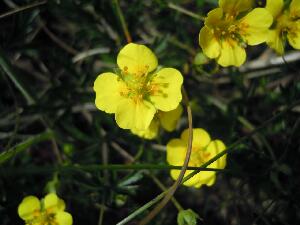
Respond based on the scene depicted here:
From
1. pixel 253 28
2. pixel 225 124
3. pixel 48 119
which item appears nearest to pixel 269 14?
pixel 253 28

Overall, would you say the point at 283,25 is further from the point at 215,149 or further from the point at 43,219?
the point at 43,219

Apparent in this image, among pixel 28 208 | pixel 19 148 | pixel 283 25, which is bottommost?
pixel 28 208

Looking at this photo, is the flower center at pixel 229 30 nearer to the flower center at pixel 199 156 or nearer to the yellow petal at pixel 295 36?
the yellow petal at pixel 295 36

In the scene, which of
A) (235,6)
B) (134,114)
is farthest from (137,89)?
(235,6)

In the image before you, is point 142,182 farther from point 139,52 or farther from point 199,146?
point 139,52

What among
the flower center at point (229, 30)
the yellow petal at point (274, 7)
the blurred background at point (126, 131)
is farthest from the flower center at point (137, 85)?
the yellow petal at point (274, 7)

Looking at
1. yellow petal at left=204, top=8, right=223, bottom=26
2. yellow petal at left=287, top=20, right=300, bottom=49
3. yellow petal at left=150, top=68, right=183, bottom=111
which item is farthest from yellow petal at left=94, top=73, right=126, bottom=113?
yellow petal at left=287, top=20, right=300, bottom=49

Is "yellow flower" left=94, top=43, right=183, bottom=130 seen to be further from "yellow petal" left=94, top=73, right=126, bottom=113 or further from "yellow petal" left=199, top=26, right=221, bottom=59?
"yellow petal" left=199, top=26, right=221, bottom=59
